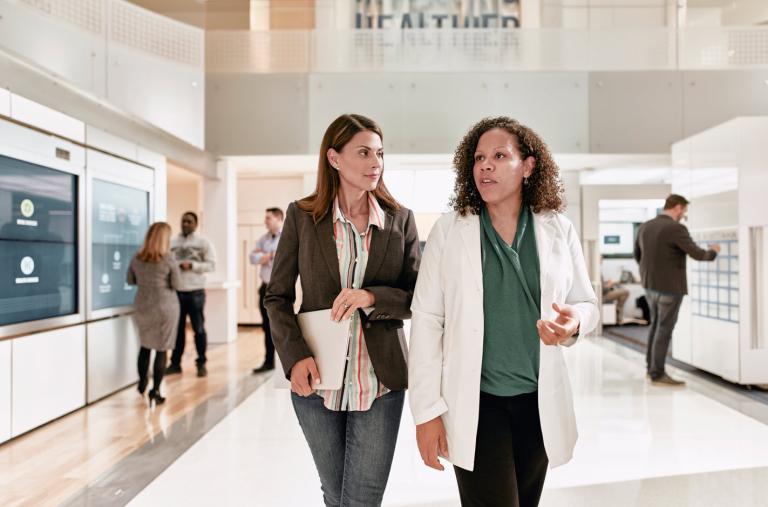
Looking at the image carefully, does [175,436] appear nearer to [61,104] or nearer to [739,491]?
[61,104]

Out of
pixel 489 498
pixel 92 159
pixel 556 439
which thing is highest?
pixel 92 159

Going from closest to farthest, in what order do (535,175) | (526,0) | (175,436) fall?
(535,175) < (175,436) < (526,0)

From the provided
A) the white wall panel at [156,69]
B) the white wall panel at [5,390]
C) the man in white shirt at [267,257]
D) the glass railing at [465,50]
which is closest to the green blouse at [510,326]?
the white wall panel at [5,390]

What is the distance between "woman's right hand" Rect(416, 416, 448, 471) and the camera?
155cm

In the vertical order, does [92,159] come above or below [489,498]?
above

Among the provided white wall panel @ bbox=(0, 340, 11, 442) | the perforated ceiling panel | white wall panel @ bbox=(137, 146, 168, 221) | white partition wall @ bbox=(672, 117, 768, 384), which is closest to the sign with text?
the perforated ceiling panel

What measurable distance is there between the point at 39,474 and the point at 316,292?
8.80 ft

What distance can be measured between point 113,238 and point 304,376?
4.68 meters

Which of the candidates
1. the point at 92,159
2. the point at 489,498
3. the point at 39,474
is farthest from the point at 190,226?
the point at 489,498

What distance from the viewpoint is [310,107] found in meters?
8.95

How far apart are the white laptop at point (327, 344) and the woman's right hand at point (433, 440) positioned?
0.90 feet

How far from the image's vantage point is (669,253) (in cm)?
577

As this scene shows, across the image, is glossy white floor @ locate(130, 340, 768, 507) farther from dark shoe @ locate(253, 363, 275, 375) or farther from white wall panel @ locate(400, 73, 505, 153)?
white wall panel @ locate(400, 73, 505, 153)

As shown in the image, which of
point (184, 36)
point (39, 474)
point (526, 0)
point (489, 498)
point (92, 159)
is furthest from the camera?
point (526, 0)
